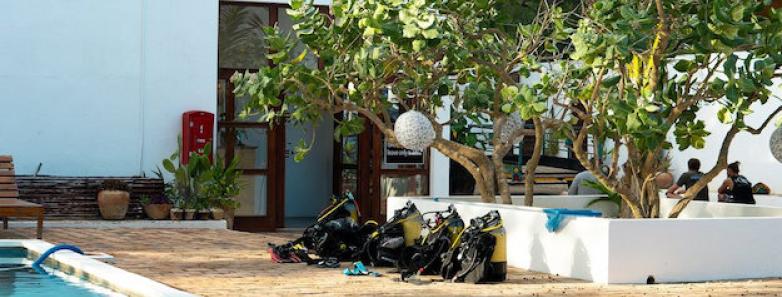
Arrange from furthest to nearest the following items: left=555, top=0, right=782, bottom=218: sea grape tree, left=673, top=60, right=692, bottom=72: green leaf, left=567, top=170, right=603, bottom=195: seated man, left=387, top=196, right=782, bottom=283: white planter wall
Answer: left=567, top=170, right=603, bottom=195: seated man, left=673, top=60, right=692, bottom=72: green leaf, left=387, top=196, right=782, bottom=283: white planter wall, left=555, top=0, right=782, bottom=218: sea grape tree

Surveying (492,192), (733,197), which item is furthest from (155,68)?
(733,197)

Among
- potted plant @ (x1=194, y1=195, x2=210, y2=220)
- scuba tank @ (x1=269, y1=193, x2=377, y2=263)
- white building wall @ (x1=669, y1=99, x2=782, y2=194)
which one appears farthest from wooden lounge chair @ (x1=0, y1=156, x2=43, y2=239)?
white building wall @ (x1=669, y1=99, x2=782, y2=194)

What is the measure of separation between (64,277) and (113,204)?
6.25 m

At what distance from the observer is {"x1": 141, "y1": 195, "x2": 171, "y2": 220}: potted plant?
770 inches

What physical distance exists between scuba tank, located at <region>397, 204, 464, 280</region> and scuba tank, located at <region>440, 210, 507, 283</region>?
16 cm

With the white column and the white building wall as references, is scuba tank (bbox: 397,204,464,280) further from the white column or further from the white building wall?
the white building wall

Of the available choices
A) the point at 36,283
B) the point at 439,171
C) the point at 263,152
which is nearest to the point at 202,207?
the point at 263,152

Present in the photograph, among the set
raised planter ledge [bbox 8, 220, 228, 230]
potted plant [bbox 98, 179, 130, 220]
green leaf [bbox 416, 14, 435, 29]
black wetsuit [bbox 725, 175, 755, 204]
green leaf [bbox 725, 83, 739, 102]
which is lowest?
raised planter ledge [bbox 8, 220, 228, 230]

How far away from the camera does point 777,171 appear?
23.0 metres

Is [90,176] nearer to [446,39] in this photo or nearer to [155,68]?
[155,68]

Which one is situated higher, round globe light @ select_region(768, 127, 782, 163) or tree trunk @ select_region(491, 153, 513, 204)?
round globe light @ select_region(768, 127, 782, 163)

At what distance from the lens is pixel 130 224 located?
19.2 meters

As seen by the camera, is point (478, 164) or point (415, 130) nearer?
point (415, 130)

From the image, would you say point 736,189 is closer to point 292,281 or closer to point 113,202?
point 292,281
